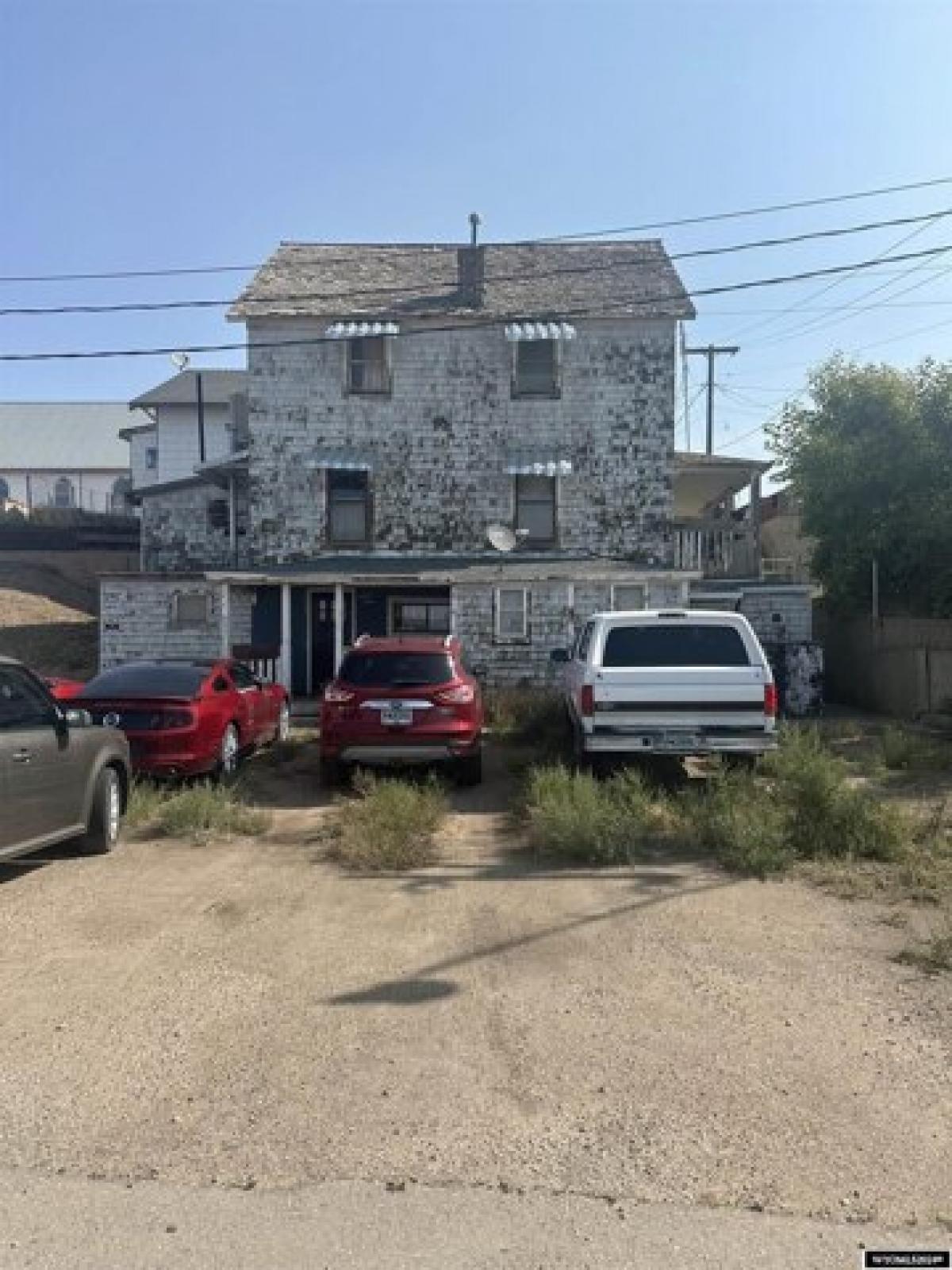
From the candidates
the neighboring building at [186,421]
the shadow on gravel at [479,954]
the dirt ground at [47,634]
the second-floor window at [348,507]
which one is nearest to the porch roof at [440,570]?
the second-floor window at [348,507]

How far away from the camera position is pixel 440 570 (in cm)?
2170

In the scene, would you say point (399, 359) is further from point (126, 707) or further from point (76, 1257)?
point (76, 1257)

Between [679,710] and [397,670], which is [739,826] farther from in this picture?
[397,670]

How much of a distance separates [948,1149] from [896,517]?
1804cm

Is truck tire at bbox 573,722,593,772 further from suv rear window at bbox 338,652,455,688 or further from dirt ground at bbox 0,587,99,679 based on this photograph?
dirt ground at bbox 0,587,99,679

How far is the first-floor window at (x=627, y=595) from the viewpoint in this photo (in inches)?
861

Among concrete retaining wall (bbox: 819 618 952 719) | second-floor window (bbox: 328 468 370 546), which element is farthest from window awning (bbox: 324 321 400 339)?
concrete retaining wall (bbox: 819 618 952 719)

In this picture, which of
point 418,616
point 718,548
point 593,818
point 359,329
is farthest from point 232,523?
point 593,818

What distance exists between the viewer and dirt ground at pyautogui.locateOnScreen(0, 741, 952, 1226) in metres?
3.62

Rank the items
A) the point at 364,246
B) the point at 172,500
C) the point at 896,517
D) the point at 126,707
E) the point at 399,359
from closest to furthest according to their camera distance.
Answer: the point at 126,707
the point at 896,517
the point at 399,359
the point at 364,246
the point at 172,500

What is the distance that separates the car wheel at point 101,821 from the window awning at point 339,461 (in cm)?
1496

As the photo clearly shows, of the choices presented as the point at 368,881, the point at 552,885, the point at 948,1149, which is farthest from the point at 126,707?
the point at 948,1149

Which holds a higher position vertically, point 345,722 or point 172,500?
point 172,500

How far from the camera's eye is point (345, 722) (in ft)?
36.3
